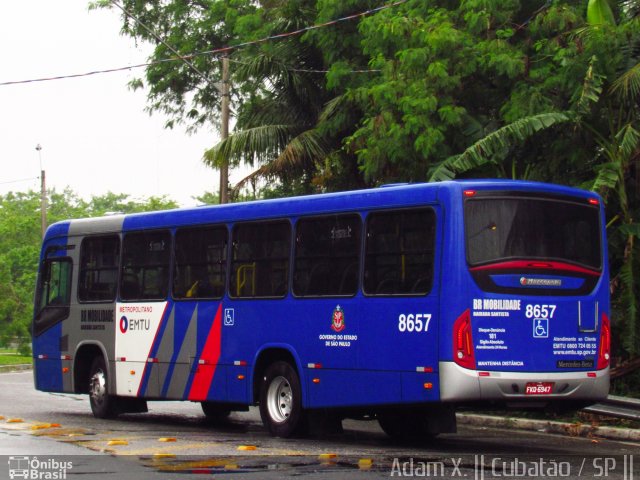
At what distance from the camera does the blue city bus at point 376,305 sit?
13.0 meters

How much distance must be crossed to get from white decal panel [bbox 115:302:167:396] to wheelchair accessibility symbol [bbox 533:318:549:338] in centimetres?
611

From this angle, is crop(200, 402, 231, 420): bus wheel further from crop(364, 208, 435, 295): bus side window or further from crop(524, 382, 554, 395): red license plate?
crop(524, 382, 554, 395): red license plate

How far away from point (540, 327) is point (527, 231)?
1055mm

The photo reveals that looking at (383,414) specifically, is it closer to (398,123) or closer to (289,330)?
(289,330)

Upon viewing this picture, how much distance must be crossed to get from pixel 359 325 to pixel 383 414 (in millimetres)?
1584

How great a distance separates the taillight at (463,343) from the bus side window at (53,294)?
8494mm

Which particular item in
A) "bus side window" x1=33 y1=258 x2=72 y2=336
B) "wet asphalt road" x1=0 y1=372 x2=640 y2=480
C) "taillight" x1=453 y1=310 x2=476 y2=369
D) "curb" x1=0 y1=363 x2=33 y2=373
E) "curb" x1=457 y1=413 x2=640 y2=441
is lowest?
"wet asphalt road" x1=0 y1=372 x2=640 y2=480

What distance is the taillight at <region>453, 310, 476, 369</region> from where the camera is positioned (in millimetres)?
12727

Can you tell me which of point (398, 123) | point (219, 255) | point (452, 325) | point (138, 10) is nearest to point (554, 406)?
point (452, 325)

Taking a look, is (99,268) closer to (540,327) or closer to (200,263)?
(200,263)

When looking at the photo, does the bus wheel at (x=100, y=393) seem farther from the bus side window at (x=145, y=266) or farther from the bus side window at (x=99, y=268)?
the bus side window at (x=145, y=266)

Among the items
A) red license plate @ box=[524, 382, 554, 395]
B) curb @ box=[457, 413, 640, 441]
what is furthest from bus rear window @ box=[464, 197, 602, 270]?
curb @ box=[457, 413, 640, 441]

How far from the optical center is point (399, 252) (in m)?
13.7

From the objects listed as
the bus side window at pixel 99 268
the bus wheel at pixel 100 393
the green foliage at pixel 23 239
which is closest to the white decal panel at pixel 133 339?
the bus wheel at pixel 100 393
